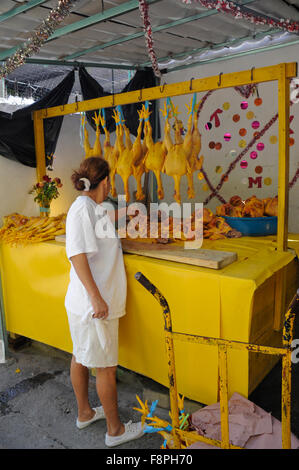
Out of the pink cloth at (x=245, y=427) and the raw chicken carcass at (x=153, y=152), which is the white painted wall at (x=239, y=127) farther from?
the pink cloth at (x=245, y=427)

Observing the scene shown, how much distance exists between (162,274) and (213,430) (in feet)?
3.53

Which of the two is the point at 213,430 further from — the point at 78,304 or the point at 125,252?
the point at 125,252

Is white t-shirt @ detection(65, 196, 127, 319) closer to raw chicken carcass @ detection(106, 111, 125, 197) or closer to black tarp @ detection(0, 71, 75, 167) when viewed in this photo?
raw chicken carcass @ detection(106, 111, 125, 197)

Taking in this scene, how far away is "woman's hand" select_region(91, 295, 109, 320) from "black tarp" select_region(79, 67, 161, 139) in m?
3.52

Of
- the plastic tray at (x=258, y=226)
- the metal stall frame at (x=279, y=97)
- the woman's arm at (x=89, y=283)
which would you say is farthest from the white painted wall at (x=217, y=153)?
the woman's arm at (x=89, y=283)

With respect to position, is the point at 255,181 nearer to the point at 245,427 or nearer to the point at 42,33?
the point at 42,33

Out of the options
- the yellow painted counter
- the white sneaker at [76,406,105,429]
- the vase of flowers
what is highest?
the vase of flowers

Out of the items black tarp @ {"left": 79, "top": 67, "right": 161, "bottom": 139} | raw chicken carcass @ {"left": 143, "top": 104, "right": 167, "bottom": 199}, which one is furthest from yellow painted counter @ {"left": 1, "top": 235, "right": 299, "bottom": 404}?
black tarp @ {"left": 79, "top": 67, "right": 161, "bottom": 139}

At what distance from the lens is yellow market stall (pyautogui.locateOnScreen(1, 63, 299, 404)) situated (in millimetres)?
2475
